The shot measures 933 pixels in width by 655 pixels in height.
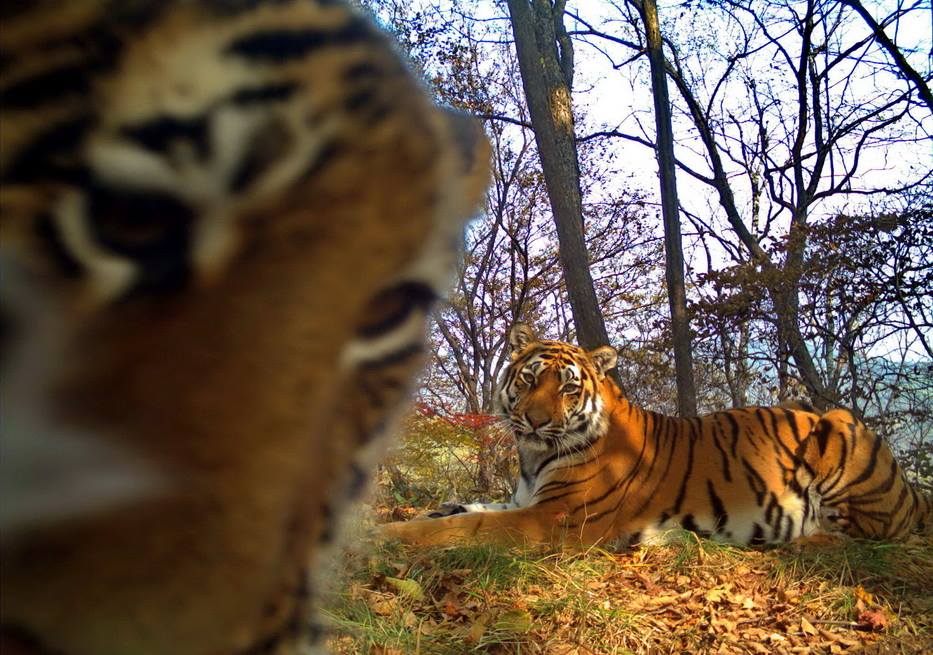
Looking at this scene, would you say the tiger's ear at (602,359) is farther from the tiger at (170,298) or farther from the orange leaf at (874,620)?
the tiger at (170,298)

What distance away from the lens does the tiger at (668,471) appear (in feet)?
11.1

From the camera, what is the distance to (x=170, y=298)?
0.77ft

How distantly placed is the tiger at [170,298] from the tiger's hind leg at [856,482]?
383 centimetres

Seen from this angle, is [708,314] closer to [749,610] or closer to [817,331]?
[817,331]

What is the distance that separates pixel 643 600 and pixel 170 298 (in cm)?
270

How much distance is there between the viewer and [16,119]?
0.23 meters

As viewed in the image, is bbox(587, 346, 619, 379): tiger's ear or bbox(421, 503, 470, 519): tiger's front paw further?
bbox(587, 346, 619, 379): tiger's ear

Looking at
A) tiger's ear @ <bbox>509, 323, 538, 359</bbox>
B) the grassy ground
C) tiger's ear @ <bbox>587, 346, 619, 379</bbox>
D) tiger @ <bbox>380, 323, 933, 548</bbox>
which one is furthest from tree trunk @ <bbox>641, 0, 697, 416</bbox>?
the grassy ground

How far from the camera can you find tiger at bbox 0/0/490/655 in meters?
0.23

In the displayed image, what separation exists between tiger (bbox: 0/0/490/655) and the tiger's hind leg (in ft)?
12.6

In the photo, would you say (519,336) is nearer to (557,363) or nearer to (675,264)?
(557,363)

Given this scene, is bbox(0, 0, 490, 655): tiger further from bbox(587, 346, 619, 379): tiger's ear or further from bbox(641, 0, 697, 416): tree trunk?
bbox(641, 0, 697, 416): tree trunk

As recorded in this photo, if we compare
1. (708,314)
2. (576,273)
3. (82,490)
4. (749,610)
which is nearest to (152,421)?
(82,490)

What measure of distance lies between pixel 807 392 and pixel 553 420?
11.6ft
